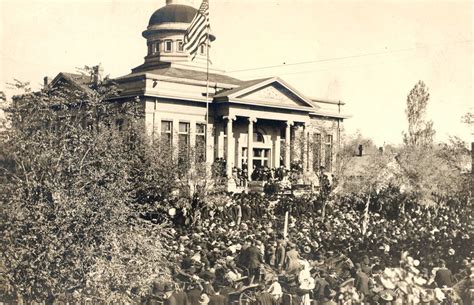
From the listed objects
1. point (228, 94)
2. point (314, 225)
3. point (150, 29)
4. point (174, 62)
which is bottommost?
point (314, 225)

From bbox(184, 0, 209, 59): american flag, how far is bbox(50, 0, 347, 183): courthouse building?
12.1 ft

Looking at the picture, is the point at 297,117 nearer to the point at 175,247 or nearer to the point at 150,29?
the point at 150,29

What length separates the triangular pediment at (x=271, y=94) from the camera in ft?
124

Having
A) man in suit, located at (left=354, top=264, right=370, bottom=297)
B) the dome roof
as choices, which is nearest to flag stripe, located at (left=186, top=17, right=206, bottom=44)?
man in suit, located at (left=354, top=264, right=370, bottom=297)

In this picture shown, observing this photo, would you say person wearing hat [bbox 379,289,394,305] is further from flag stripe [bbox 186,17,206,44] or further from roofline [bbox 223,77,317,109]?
roofline [bbox 223,77,317,109]

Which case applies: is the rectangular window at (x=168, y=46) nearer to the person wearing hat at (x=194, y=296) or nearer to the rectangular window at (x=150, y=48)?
the rectangular window at (x=150, y=48)

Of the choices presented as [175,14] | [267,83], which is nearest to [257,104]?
[267,83]

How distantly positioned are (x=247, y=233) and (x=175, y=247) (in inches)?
132

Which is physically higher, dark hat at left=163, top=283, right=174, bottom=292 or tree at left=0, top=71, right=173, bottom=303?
tree at left=0, top=71, right=173, bottom=303

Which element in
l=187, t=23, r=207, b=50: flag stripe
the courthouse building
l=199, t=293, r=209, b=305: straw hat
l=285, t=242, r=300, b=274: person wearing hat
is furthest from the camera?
the courthouse building

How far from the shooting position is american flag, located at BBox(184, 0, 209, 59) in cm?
2922

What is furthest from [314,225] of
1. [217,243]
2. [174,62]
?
[174,62]

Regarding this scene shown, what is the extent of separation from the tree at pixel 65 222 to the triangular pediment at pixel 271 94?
24.2 m

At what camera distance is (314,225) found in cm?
2245
